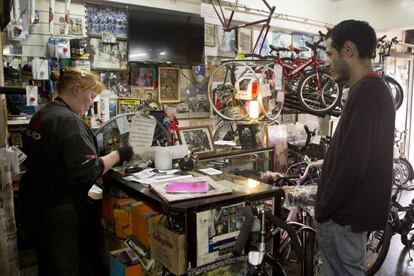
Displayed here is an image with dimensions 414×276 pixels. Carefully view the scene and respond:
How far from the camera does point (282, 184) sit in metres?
3.43

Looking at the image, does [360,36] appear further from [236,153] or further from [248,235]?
[236,153]

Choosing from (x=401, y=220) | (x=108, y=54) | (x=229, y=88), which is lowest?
(x=401, y=220)

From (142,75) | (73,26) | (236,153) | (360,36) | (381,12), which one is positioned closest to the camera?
(360,36)

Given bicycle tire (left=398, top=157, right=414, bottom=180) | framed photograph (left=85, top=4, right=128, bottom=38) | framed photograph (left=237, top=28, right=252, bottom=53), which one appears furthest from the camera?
bicycle tire (left=398, top=157, right=414, bottom=180)

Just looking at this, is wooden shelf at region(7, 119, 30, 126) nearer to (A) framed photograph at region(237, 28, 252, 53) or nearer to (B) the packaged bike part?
(B) the packaged bike part

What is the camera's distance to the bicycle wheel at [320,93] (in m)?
4.77

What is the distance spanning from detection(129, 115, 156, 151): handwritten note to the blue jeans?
5.08ft

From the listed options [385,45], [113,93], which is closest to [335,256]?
[113,93]

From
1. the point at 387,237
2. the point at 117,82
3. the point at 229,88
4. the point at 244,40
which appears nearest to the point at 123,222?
the point at 117,82

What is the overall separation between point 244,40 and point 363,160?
397 centimetres

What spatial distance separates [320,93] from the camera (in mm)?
4777

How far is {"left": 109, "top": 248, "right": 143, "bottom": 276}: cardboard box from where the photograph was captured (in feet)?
7.09

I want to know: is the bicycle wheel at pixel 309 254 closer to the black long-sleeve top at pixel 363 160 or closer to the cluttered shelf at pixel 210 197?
the cluttered shelf at pixel 210 197

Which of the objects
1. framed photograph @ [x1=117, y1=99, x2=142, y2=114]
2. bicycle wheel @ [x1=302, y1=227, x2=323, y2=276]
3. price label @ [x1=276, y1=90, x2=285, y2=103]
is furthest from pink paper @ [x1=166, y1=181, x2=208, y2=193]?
price label @ [x1=276, y1=90, x2=285, y2=103]
